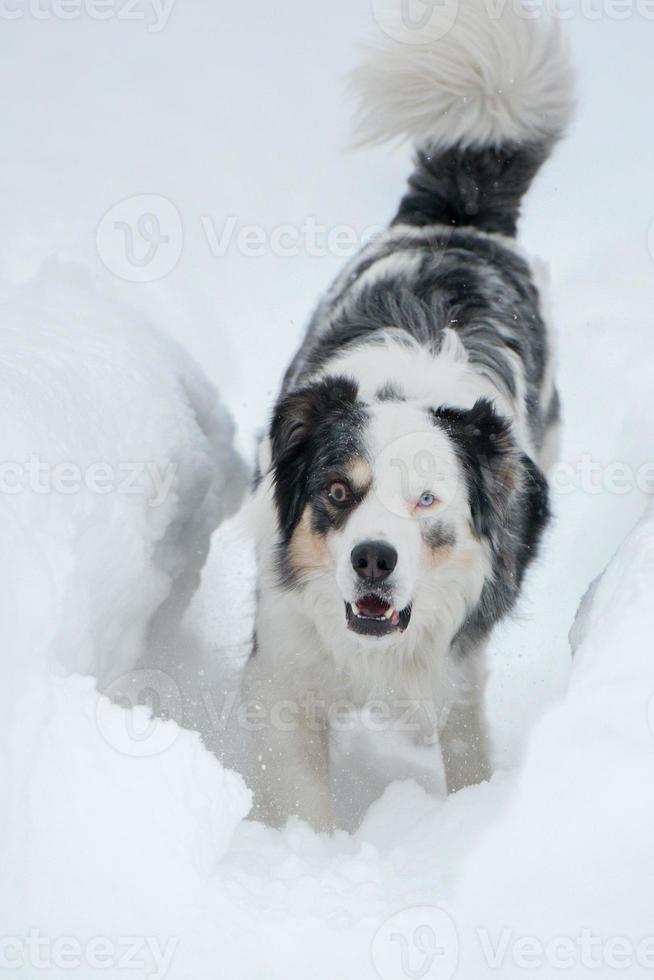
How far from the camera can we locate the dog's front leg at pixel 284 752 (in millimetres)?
2957

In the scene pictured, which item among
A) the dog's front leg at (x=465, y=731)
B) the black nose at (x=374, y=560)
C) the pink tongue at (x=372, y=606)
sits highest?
the black nose at (x=374, y=560)

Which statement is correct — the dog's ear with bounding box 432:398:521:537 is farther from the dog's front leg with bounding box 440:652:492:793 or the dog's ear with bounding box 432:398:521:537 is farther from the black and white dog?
the dog's front leg with bounding box 440:652:492:793

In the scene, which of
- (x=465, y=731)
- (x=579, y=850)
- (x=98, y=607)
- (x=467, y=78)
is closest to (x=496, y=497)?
(x=465, y=731)

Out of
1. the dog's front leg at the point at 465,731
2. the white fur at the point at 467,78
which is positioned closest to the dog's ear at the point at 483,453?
the dog's front leg at the point at 465,731

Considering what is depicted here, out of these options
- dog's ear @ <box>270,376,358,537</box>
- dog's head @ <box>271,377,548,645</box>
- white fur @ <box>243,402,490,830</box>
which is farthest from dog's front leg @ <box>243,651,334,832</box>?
dog's ear @ <box>270,376,358,537</box>

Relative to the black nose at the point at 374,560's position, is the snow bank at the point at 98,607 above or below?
below

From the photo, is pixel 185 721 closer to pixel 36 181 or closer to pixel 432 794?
pixel 432 794

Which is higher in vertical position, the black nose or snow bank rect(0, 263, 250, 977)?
the black nose

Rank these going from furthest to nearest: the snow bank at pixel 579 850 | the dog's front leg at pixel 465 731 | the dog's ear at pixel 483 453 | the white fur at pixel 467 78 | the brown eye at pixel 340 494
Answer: the white fur at pixel 467 78
the dog's front leg at pixel 465 731
the dog's ear at pixel 483 453
the brown eye at pixel 340 494
the snow bank at pixel 579 850

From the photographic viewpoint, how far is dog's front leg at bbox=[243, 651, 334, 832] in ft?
9.70

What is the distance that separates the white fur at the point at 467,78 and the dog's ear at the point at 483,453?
75.8 inches

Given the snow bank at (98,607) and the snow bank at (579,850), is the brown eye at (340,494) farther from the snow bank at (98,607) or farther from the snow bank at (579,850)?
the snow bank at (579,850)

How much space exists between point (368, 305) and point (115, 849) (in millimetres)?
2257

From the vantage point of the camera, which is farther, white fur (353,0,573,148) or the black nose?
white fur (353,0,573,148)
